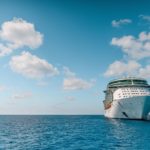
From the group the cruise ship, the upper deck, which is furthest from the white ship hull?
the upper deck

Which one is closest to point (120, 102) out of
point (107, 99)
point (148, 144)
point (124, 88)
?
point (124, 88)

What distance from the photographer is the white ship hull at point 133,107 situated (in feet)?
291

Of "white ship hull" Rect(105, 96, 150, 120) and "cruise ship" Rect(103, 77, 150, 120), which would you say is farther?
"cruise ship" Rect(103, 77, 150, 120)

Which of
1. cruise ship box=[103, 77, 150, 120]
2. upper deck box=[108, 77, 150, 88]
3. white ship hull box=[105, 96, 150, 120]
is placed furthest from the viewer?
upper deck box=[108, 77, 150, 88]

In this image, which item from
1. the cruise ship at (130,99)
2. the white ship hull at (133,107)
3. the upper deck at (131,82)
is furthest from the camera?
the upper deck at (131,82)

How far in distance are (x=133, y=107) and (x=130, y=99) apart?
11.0 ft

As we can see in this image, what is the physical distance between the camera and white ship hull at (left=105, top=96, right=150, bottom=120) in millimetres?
88750

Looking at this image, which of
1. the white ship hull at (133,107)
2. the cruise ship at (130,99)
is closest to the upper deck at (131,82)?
the cruise ship at (130,99)

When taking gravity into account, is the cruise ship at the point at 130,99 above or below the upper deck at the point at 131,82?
below

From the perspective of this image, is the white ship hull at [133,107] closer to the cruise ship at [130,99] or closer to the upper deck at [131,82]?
the cruise ship at [130,99]

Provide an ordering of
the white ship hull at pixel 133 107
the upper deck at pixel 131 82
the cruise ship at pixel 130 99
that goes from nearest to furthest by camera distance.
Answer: the white ship hull at pixel 133 107 < the cruise ship at pixel 130 99 < the upper deck at pixel 131 82

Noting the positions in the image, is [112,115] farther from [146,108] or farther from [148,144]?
[148,144]

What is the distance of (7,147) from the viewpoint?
40.1m

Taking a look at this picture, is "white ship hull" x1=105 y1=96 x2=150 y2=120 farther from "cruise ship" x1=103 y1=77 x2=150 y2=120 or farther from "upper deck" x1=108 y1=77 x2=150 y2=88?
"upper deck" x1=108 y1=77 x2=150 y2=88
